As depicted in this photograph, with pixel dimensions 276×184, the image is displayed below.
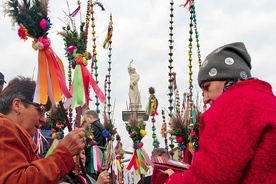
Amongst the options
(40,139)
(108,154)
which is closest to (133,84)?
(108,154)

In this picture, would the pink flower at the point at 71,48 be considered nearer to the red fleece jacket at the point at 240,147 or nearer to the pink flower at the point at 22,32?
the pink flower at the point at 22,32

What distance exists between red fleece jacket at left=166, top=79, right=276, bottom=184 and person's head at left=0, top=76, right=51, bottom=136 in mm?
1178

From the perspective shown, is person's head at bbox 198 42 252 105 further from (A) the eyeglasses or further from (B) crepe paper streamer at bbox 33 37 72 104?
(B) crepe paper streamer at bbox 33 37 72 104

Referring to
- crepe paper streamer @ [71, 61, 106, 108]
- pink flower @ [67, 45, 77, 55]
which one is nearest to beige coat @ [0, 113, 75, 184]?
crepe paper streamer @ [71, 61, 106, 108]

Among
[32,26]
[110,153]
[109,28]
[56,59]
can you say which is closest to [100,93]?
[56,59]

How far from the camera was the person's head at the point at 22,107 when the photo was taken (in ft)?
9.30

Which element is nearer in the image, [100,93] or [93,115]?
[100,93]

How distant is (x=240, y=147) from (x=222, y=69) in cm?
55

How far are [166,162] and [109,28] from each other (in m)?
6.62

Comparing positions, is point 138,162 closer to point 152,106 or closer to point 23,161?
point 152,106

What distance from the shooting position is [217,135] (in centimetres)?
204

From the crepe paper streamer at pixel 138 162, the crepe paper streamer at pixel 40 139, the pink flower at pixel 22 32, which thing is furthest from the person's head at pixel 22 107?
the crepe paper streamer at pixel 138 162

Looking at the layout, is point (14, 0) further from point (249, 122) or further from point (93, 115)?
point (93, 115)

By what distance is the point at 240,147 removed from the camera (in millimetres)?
1982
